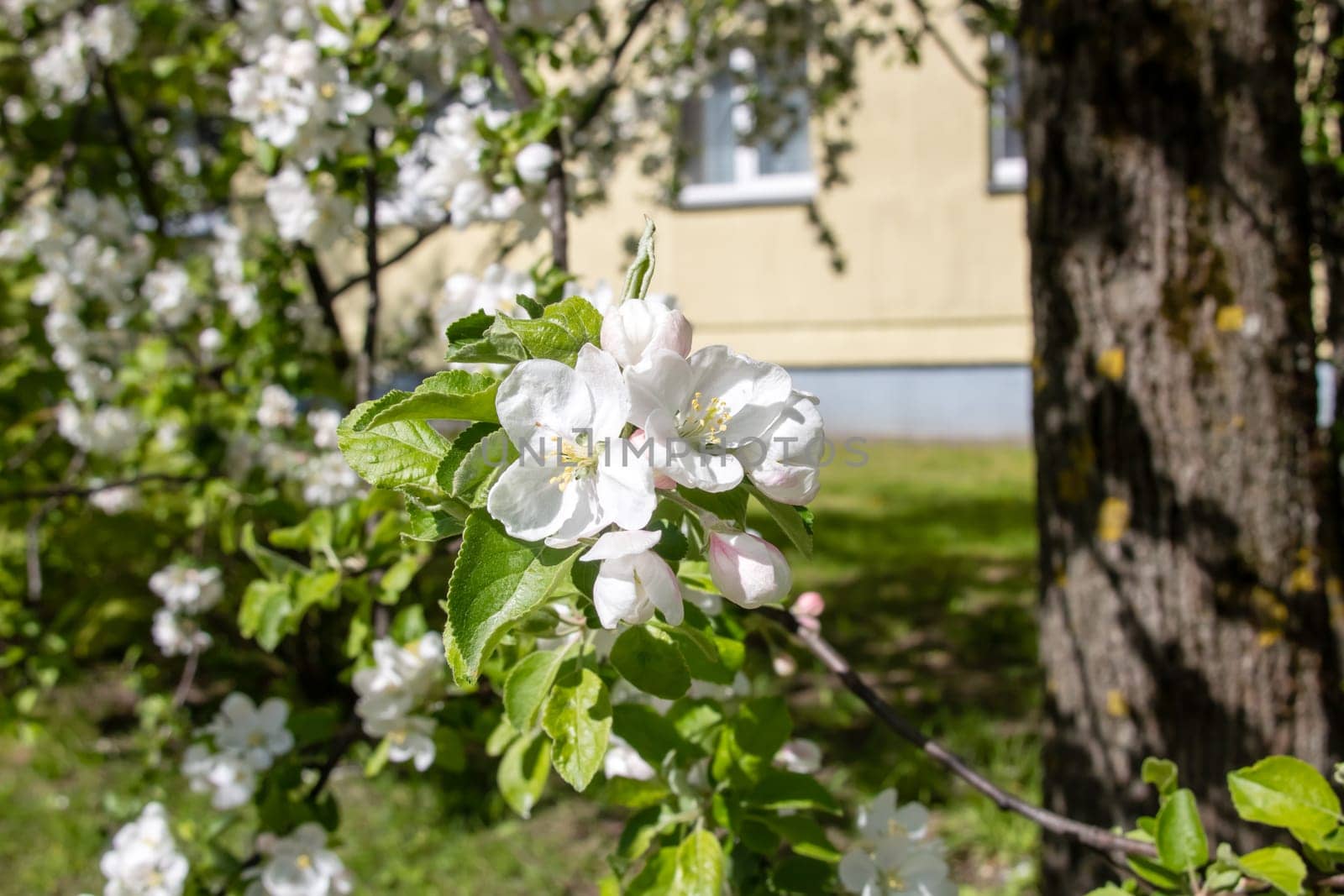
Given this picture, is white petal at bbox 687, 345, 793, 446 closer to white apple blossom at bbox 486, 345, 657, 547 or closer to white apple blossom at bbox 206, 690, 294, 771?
white apple blossom at bbox 486, 345, 657, 547

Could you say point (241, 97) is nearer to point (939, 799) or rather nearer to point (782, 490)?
point (782, 490)

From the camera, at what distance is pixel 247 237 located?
2.95 meters

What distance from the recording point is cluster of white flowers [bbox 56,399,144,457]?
9.51ft

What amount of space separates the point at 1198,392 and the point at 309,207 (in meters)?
1.71

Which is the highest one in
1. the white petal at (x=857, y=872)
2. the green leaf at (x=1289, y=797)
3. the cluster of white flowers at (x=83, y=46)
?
the cluster of white flowers at (x=83, y=46)

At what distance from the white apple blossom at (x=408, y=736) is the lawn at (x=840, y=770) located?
0.36 meters

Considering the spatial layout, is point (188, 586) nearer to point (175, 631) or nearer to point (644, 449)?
point (175, 631)

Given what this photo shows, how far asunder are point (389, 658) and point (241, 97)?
1.09 metres

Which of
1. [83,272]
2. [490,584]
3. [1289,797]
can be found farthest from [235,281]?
[1289,797]

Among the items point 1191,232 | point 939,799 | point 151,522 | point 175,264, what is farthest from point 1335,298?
point 151,522

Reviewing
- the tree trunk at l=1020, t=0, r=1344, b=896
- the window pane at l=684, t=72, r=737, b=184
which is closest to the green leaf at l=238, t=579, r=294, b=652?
the tree trunk at l=1020, t=0, r=1344, b=896

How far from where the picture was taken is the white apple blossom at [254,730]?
157 centimetres

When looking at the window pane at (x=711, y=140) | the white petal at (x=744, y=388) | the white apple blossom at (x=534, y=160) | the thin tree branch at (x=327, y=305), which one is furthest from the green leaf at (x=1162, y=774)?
the window pane at (x=711, y=140)

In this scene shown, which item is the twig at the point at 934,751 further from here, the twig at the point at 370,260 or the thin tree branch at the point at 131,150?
the thin tree branch at the point at 131,150
